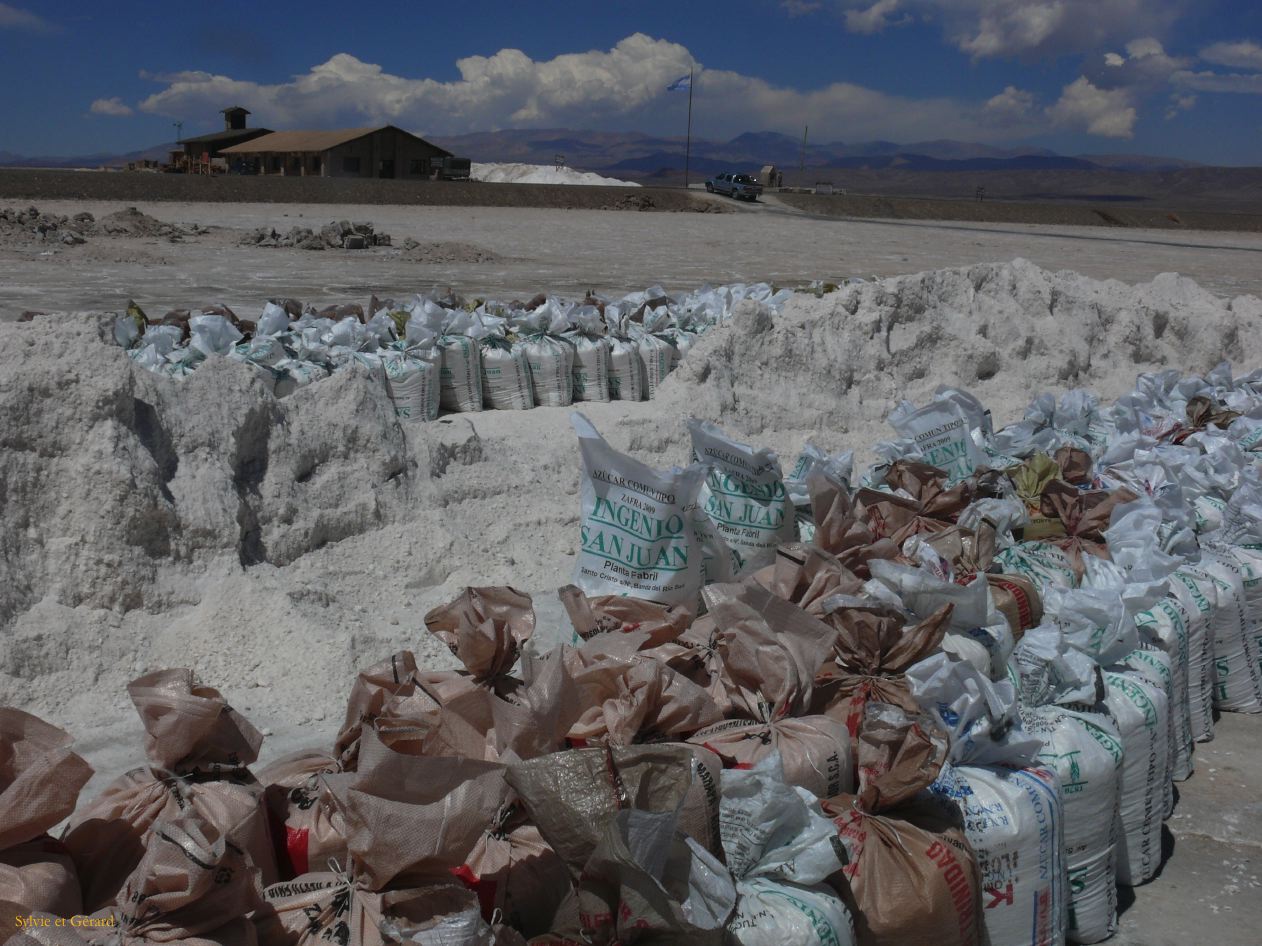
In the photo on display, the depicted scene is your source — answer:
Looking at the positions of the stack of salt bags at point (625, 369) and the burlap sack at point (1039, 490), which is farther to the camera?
the stack of salt bags at point (625, 369)

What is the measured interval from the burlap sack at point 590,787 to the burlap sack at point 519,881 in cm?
10

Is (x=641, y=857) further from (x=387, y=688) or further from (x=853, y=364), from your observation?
(x=853, y=364)

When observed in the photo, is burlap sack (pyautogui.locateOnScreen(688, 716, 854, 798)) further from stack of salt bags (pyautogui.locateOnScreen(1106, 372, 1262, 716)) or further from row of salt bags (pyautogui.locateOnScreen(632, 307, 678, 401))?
row of salt bags (pyautogui.locateOnScreen(632, 307, 678, 401))

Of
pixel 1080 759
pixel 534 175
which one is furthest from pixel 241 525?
pixel 534 175

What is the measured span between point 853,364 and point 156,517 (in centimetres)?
366

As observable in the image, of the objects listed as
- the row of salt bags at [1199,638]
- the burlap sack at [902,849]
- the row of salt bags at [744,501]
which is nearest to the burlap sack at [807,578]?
the row of salt bags at [744,501]

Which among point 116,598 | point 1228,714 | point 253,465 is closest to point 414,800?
point 116,598

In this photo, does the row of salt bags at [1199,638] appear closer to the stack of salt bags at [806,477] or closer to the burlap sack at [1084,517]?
the burlap sack at [1084,517]

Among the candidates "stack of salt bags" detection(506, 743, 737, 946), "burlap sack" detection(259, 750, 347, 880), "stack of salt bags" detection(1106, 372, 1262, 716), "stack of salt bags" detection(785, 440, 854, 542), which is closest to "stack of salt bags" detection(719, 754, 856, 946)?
"stack of salt bags" detection(506, 743, 737, 946)

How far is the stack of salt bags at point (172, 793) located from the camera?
178cm

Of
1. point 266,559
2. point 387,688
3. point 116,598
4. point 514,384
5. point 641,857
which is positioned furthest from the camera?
point 514,384

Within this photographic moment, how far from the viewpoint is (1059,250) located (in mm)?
20891

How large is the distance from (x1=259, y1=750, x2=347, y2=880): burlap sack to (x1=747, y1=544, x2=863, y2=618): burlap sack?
1279mm

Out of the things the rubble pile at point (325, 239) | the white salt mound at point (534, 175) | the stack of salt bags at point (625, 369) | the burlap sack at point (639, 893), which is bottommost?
the burlap sack at point (639, 893)
